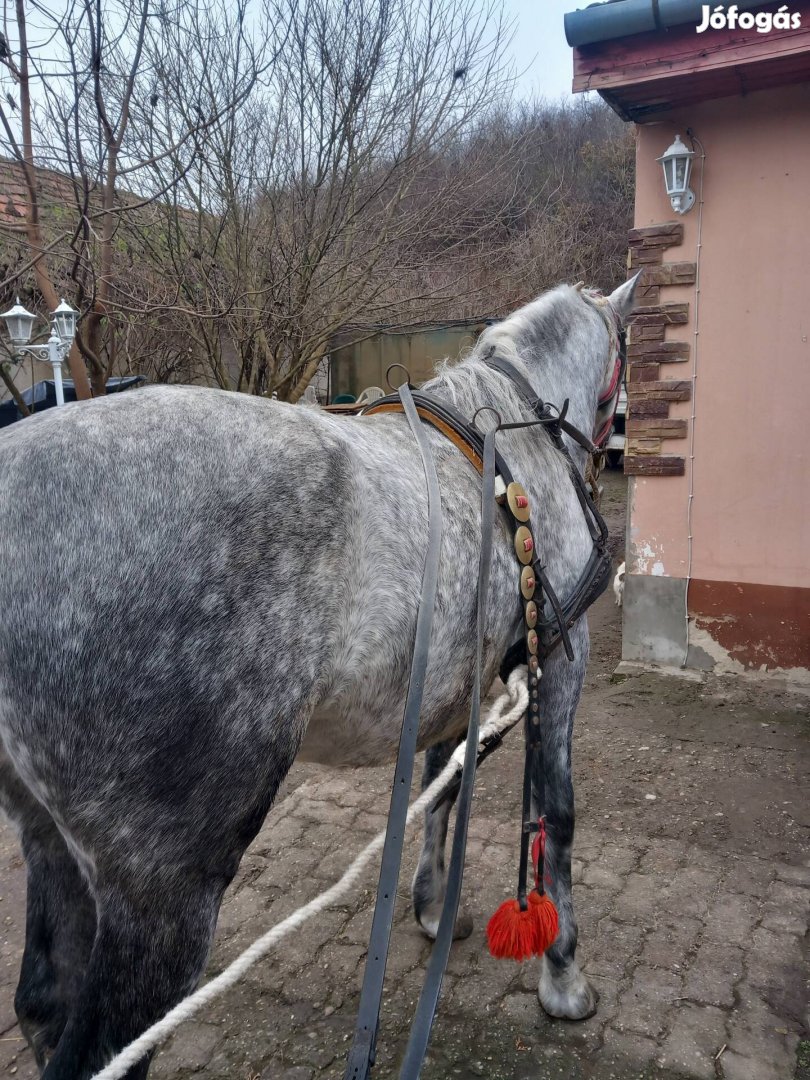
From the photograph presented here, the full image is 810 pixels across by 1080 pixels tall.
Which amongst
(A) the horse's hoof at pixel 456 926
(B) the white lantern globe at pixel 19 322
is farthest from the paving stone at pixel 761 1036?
(B) the white lantern globe at pixel 19 322

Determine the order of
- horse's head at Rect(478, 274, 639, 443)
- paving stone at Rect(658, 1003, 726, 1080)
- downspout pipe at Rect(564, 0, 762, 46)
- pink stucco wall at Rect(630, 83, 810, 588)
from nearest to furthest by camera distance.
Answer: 1. paving stone at Rect(658, 1003, 726, 1080)
2. horse's head at Rect(478, 274, 639, 443)
3. downspout pipe at Rect(564, 0, 762, 46)
4. pink stucco wall at Rect(630, 83, 810, 588)

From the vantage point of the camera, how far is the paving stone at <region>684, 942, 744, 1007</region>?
249cm

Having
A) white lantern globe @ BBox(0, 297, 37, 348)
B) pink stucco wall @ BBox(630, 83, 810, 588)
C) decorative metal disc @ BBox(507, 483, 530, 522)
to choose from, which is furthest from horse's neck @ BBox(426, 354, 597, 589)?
white lantern globe @ BBox(0, 297, 37, 348)

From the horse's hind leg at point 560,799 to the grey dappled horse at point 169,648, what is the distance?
75 cm

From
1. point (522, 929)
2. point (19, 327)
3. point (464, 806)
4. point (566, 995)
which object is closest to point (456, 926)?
point (566, 995)

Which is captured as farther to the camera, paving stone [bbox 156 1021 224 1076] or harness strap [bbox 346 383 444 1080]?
paving stone [bbox 156 1021 224 1076]

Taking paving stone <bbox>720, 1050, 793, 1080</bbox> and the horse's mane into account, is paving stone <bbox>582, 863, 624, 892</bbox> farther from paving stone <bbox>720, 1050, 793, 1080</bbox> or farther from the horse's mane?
the horse's mane

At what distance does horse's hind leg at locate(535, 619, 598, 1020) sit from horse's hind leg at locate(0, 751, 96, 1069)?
4.48 feet

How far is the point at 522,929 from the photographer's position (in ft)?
6.88

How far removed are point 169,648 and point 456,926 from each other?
1878mm

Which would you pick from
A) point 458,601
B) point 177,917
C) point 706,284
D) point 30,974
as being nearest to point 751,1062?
point 458,601

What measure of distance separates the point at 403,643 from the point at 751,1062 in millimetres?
1645

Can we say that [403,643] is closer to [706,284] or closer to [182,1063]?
[182,1063]

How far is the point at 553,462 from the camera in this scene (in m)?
2.50
